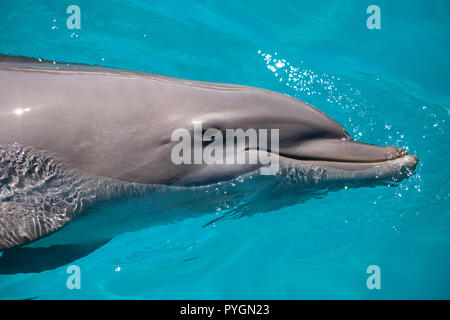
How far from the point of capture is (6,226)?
370cm

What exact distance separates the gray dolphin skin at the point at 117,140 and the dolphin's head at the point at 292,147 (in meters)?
0.01

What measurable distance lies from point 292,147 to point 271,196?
80cm

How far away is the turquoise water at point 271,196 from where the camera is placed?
5469 mm

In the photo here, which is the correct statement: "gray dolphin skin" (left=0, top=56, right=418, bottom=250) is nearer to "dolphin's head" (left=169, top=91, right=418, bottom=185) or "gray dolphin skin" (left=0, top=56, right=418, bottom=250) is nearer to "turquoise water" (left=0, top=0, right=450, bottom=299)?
"dolphin's head" (left=169, top=91, right=418, bottom=185)

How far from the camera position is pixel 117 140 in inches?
153

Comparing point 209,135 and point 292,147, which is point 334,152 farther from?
point 209,135

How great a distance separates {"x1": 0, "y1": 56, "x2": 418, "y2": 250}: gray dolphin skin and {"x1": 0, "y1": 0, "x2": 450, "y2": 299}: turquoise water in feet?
1.17

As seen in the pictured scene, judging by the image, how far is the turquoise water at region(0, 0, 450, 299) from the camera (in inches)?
215

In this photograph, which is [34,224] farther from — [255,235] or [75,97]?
[255,235]

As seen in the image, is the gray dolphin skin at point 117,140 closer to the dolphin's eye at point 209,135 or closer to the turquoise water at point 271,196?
the dolphin's eye at point 209,135

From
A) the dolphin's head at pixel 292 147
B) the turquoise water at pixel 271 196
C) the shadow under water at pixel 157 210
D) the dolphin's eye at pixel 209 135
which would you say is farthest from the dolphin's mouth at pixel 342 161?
A: the dolphin's eye at pixel 209 135
